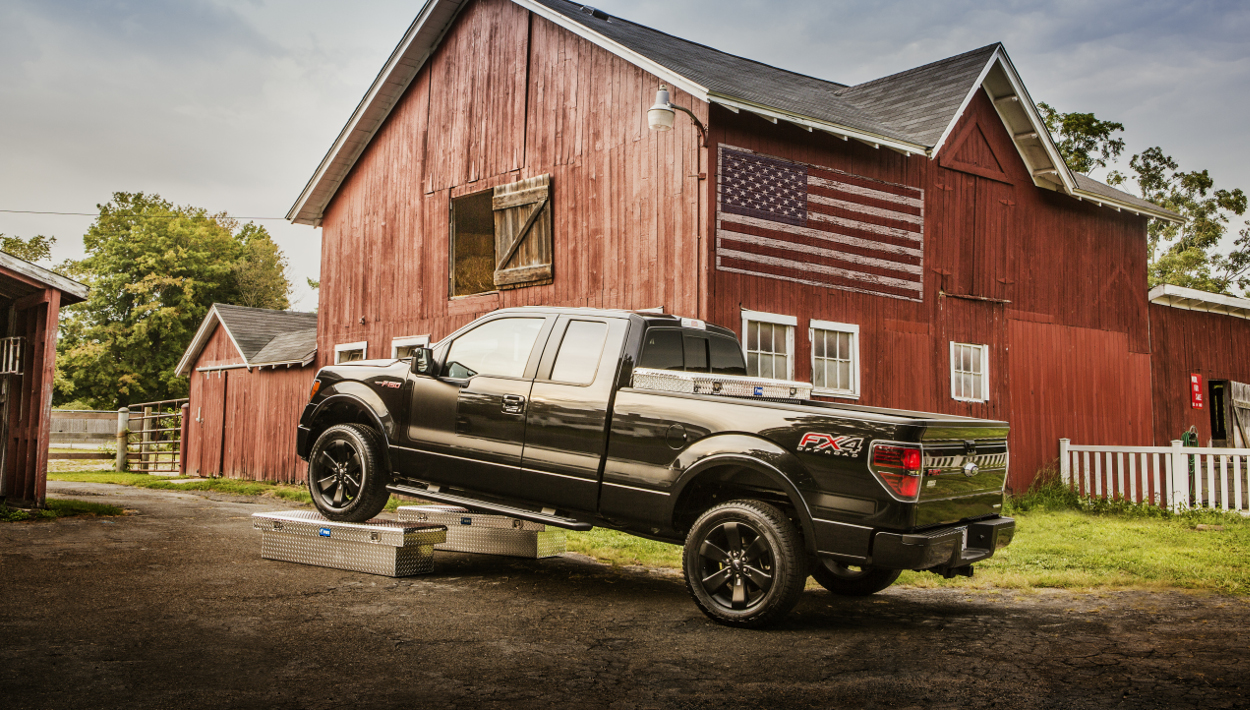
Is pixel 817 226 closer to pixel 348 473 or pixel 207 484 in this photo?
pixel 348 473

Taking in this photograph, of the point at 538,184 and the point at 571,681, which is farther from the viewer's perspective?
the point at 538,184

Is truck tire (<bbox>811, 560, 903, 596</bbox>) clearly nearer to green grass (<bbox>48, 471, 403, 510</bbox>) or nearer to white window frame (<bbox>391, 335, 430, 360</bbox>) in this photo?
green grass (<bbox>48, 471, 403, 510</bbox>)

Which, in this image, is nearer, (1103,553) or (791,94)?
(1103,553)

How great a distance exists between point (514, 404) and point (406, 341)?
9.79 meters

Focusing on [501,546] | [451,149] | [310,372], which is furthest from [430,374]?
[310,372]

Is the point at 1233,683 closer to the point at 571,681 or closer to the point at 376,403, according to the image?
the point at 571,681

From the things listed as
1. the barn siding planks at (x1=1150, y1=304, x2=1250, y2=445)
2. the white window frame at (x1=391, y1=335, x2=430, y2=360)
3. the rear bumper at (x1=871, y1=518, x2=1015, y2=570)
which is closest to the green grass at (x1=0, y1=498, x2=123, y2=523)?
the white window frame at (x1=391, y1=335, x2=430, y2=360)

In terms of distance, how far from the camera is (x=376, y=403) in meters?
7.61

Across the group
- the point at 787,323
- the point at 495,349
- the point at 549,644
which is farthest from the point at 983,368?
the point at 549,644

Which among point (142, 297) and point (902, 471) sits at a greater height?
point (142, 297)

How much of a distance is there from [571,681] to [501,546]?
4.38 metres

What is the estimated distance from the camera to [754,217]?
Answer: 12195 mm

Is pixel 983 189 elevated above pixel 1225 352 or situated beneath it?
elevated above

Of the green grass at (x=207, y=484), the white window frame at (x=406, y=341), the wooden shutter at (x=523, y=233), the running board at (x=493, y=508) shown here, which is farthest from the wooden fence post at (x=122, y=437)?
the running board at (x=493, y=508)
